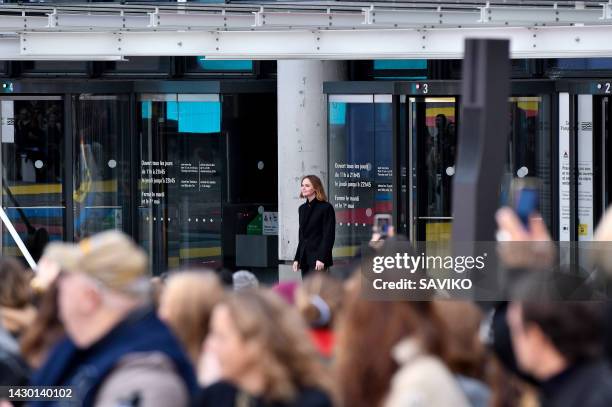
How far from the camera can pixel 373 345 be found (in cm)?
441

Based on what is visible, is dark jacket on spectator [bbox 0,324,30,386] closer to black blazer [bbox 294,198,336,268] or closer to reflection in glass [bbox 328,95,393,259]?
black blazer [bbox 294,198,336,268]

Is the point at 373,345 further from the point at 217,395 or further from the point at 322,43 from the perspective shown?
Answer: the point at 322,43

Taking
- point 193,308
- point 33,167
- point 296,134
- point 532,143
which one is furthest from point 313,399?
point 33,167

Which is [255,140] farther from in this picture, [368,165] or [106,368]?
[106,368]

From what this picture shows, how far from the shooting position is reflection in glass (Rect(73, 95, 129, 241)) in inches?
687

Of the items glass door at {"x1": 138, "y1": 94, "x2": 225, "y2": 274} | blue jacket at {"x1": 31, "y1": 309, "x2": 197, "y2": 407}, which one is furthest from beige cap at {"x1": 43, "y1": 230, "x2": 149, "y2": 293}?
glass door at {"x1": 138, "y1": 94, "x2": 225, "y2": 274}

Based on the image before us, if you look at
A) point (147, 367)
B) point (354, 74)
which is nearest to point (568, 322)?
point (147, 367)

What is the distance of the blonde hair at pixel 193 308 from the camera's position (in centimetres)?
514

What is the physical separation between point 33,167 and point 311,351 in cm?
1367

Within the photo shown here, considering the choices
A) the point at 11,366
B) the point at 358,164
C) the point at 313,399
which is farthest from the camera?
the point at 358,164

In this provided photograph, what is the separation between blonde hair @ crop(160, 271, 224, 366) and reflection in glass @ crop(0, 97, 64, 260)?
493 inches

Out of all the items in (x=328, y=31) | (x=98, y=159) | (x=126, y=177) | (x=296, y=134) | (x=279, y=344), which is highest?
(x=328, y=31)

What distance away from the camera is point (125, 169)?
17.5 m

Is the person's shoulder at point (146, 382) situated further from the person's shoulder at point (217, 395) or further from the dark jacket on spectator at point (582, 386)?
Answer: the dark jacket on spectator at point (582, 386)
